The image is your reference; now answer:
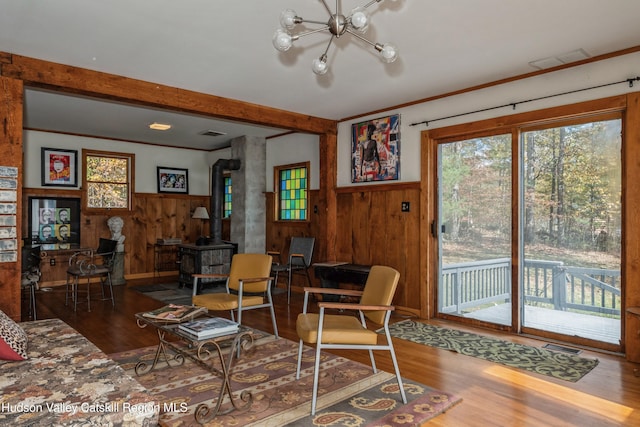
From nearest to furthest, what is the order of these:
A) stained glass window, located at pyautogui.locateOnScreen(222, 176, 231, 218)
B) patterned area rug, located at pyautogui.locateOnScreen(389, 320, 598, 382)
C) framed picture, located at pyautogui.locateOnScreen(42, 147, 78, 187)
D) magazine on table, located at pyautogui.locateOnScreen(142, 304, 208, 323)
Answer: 1. magazine on table, located at pyautogui.locateOnScreen(142, 304, 208, 323)
2. patterned area rug, located at pyautogui.locateOnScreen(389, 320, 598, 382)
3. framed picture, located at pyautogui.locateOnScreen(42, 147, 78, 187)
4. stained glass window, located at pyautogui.locateOnScreen(222, 176, 231, 218)

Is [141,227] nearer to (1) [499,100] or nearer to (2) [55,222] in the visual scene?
(2) [55,222]

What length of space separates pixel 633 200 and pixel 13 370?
4.37 metres

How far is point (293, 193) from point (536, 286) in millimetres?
3944

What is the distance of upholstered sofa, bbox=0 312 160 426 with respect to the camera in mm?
1585

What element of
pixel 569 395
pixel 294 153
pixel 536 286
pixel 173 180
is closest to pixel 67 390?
pixel 569 395

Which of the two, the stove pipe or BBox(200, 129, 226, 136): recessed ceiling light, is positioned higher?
BBox(200, 129, 226, 136): recessed ceiling light

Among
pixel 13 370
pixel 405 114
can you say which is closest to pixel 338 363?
pixel 13 370

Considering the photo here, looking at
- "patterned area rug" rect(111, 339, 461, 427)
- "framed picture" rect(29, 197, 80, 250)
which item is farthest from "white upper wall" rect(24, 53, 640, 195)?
"patterned area rug" rect(111, 339, 461, 427)

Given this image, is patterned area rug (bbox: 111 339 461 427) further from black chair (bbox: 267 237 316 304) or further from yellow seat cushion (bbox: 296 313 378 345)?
black chair (bbox: 267 237 316 304)

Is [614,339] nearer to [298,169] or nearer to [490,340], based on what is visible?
[490,340]

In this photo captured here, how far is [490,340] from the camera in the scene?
3896 millimetres

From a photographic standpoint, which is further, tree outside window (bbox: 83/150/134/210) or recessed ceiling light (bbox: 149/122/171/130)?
tree outside window (bbox: 83/150/134/210)

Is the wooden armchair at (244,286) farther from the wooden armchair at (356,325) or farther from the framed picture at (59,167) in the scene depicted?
the framed picture at (59,167)

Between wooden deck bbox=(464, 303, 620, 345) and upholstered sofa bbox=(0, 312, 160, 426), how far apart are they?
360 centimetres
